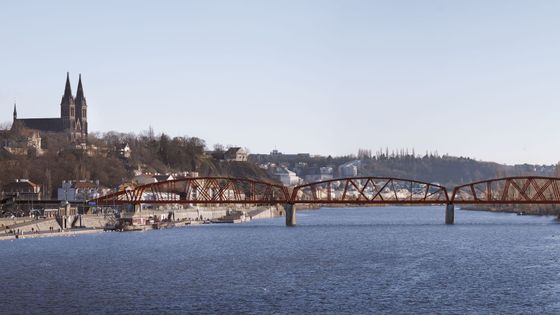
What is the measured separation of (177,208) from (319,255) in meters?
101

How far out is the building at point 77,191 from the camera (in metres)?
169

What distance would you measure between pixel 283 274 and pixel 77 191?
10269cm

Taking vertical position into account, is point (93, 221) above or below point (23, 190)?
below

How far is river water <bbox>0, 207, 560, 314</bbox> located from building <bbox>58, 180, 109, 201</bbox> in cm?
4962

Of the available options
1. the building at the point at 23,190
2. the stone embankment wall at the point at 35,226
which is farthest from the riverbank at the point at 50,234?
the building at the point at 23,190

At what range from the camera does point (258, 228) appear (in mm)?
146125


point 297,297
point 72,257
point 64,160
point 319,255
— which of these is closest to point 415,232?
point 319,255

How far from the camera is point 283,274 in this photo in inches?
2955

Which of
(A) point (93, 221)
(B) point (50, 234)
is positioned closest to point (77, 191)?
(A) point (93, 221)

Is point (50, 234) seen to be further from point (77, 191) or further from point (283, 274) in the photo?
point (77, 191)

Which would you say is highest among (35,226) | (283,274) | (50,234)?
→ (35,226)

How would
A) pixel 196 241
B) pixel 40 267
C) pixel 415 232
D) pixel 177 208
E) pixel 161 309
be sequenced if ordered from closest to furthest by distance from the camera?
1. pixel 161 309
2. pixel 40 267
3. pixel 196 241
4. pixel 415 232
5. pixel 177 208

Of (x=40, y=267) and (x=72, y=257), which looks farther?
(x=72, y=257)

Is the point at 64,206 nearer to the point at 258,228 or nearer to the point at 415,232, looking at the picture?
the point at 258,228
